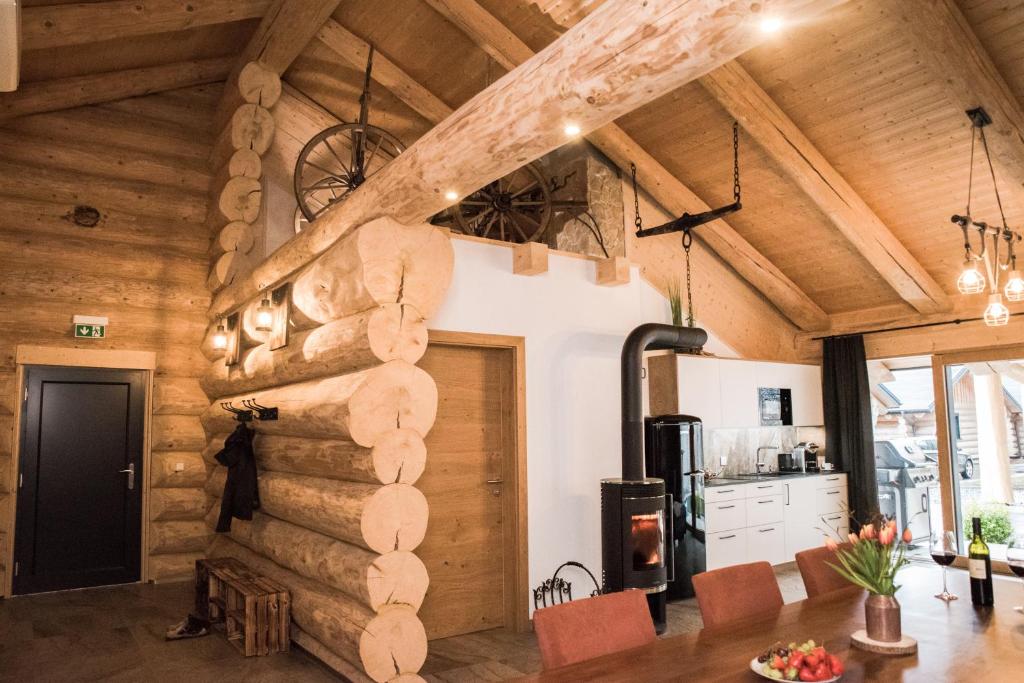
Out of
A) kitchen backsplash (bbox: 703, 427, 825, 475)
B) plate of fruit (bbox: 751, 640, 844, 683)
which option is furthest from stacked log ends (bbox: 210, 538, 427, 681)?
kitchen backsplash (bbox: 703, 427, 825, 475)

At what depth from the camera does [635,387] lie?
5324 mm

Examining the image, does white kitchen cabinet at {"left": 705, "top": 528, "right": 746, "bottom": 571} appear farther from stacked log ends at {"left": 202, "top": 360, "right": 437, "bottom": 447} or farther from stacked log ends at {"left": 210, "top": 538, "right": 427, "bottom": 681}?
stacked log ends at {"left": 202, "top": 360, "right": 437, "bottom": 447}

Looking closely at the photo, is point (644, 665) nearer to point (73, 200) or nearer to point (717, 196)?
point (717, 196)

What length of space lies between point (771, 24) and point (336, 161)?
18.8 ft

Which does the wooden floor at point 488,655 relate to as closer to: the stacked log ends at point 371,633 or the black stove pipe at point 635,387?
the stacked log ends at point 371,633

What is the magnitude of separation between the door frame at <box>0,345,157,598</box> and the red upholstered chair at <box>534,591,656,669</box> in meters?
5.80

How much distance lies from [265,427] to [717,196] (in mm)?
4477

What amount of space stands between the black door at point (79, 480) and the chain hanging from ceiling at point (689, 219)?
493 centimetres

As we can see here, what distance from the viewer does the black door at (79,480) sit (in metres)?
6.41

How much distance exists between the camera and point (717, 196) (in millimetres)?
6906

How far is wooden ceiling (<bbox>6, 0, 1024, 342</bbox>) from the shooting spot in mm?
4836

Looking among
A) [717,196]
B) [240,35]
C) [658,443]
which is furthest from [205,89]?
[658,443]

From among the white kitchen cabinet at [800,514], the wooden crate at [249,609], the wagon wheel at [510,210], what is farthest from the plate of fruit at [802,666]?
the white kitchen cabinet at [800,514]

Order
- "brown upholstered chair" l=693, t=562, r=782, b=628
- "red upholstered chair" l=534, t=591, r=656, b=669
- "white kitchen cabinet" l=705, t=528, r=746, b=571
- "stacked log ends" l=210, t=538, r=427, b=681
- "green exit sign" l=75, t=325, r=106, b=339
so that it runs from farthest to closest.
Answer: "green exit sign" l=75, t=325, r=106, b=339 < "white kitchen cabinet" l=705, t=528, r=746, b=571 < "stacked log ends" l=210, t=538, r=427, b=681 < "brown upholstered chair" l=693, t=562, r=782, b=628 < "red upholstered chair" l=534, t=591, r=656, b=669
